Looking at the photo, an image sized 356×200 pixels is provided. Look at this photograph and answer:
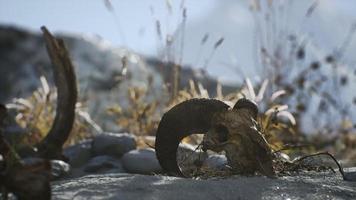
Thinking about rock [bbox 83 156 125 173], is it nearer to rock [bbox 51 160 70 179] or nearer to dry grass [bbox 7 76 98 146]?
rock [bbox 51 160 70 179]

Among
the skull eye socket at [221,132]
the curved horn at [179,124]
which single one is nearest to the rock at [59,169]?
the curved horn at [179,124]

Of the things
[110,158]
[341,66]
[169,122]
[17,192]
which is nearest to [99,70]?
[341,66]

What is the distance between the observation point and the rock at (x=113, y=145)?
4.07 meters

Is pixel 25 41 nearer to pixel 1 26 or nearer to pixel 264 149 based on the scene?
pixel 1 26

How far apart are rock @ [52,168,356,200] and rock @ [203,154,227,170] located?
659mm

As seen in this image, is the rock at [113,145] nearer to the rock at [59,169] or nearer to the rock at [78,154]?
the rock at [78,154]

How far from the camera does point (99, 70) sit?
9.84 meters

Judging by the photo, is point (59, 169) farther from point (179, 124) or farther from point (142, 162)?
point (179, 124)

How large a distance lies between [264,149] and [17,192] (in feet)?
4.31

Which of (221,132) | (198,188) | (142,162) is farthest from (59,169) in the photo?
(198,188)

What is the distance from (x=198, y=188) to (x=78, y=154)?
217 cm

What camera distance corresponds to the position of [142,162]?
340 centimetres

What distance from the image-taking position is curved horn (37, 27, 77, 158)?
139 inches

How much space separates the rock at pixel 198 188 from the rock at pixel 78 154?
1.63m
